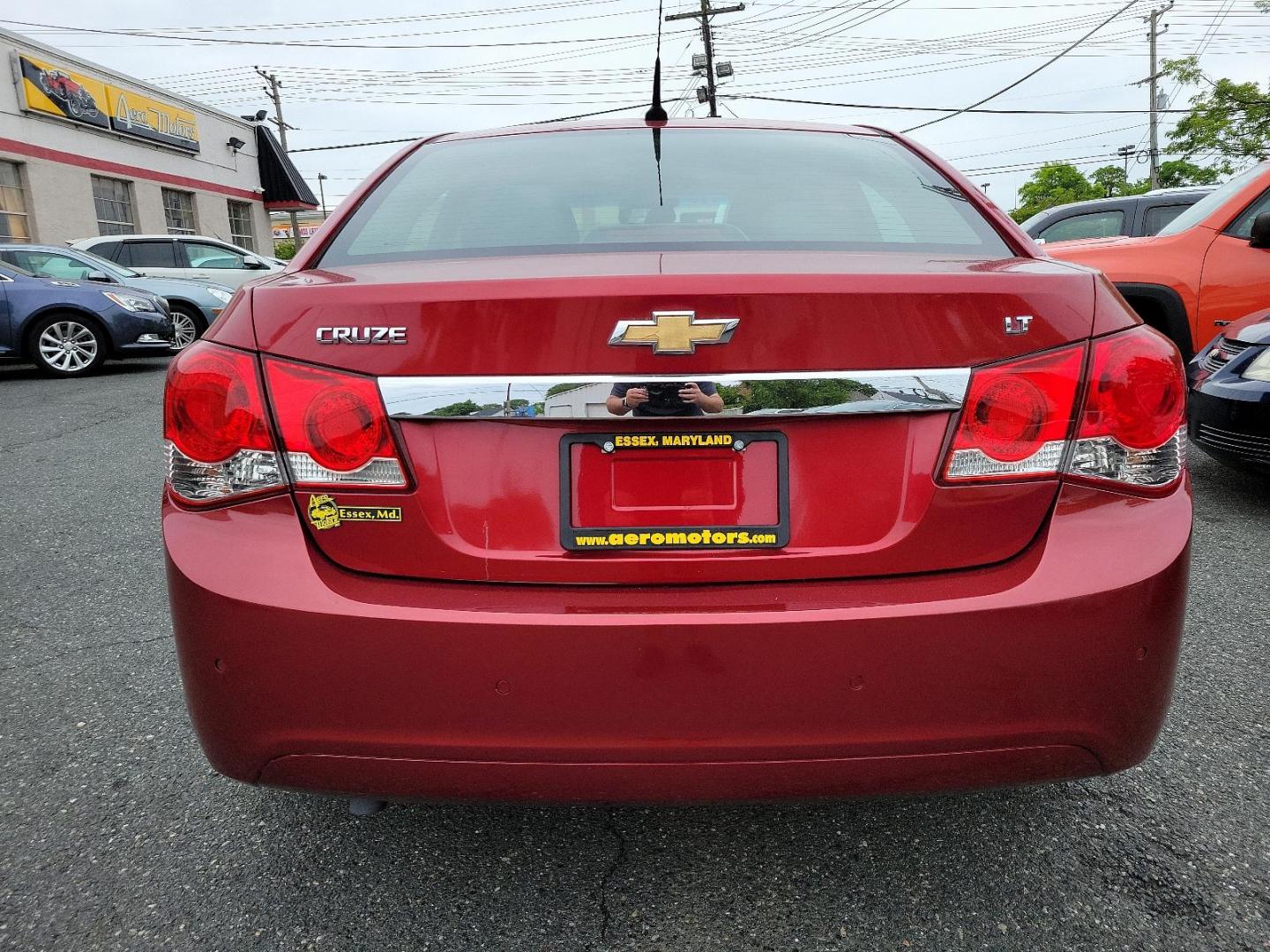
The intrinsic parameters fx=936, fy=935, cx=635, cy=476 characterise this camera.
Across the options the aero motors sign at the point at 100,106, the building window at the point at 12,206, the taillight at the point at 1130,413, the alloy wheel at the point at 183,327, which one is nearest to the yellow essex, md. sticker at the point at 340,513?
the taillight at the point at 1130,413

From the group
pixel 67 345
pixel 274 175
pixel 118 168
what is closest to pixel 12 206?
pixel 118 168

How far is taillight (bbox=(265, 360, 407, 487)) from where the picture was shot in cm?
151

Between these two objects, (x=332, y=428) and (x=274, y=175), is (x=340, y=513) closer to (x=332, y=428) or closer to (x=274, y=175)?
(x=332, y=428)

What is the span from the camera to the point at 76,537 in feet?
14.5

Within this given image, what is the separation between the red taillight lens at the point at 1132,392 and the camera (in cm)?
154

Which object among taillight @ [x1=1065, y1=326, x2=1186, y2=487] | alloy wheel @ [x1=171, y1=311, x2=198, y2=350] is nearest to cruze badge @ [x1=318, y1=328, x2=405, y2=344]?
taillight @ [x1=1065, y1=326, x2=1186, y2=487]

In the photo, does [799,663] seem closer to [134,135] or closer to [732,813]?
[732,813]

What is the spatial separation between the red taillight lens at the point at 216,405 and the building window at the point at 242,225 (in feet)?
96.5

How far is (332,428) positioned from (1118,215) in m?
9.35

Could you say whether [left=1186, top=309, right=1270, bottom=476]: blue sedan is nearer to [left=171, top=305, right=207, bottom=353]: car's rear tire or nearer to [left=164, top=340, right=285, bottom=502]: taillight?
[left=164, top=340, right=285, bottom=502]: taillight

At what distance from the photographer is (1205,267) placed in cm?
575

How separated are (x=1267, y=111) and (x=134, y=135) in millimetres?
33178

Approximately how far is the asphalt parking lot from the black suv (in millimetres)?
7391

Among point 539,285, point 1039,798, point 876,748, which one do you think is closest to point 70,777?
point 539,285
